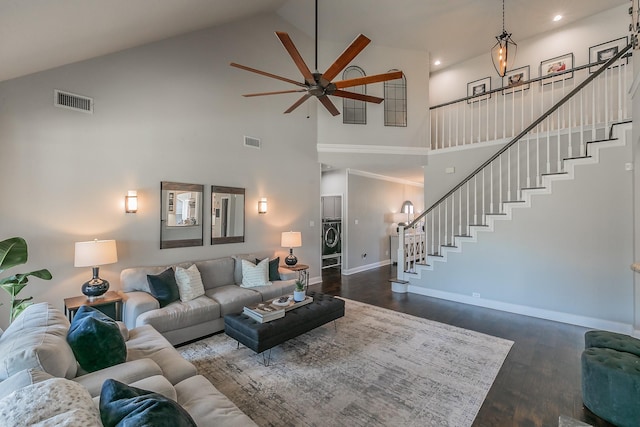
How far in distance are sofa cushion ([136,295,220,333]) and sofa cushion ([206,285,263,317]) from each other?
0.09 meters

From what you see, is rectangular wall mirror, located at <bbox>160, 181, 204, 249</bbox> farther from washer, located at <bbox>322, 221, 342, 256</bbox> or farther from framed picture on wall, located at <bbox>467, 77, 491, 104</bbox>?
framed picture on wall, located at <bbox>467, 77, 491, 104</bbox>

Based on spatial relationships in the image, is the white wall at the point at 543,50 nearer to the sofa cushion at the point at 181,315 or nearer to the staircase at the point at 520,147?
the staircase at the point at 520,147

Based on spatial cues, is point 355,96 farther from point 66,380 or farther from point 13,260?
point 13,260

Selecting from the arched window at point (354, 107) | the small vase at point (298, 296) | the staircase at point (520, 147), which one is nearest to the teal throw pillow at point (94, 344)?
the small vase at point (298, 296)

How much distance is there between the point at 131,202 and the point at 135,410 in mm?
3371

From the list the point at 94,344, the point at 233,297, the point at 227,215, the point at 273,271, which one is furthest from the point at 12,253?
the point at 273,271

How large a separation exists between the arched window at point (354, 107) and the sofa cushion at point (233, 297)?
13.8 feet

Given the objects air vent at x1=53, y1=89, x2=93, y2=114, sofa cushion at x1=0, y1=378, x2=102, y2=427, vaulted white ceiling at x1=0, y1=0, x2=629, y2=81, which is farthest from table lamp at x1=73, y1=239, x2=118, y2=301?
sofa cushion at x1=0, y1=378, x2=102, y2=427

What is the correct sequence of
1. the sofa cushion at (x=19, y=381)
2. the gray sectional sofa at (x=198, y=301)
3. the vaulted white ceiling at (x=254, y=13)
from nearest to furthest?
the sofa cushion at (x=19, y=381) → the vaulted white ceiling at (x=254, y=13) → the gray sectional sofa at (x=198, y=301)

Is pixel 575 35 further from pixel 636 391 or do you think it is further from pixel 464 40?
pixel 636 391

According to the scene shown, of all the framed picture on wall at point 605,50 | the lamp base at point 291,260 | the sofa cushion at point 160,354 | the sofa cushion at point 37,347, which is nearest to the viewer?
the sofa cushion at point 37,347

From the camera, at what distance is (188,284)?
3703mm

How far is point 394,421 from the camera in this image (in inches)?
85.0

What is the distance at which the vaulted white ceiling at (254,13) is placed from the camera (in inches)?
92.4
